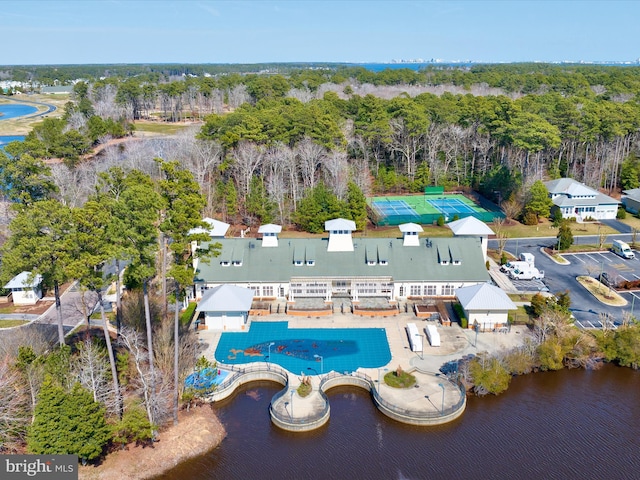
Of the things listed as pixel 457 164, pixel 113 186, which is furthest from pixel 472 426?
pixel 457 164

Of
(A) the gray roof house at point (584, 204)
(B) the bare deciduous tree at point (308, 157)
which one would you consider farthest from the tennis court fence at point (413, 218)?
(B) the bare deciduous tree at point (308, 157)

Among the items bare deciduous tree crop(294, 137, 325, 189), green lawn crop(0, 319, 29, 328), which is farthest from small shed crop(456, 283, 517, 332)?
green lawn crop(0, 319, 29, 328)

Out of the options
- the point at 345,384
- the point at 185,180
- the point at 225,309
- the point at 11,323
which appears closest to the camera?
the point at 185,180

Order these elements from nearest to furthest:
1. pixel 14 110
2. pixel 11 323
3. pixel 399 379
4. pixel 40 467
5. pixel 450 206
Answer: pixel 40 467 < pixel 399 379 < pixel 11 323 < pixel 450 206 < pixel 14 110

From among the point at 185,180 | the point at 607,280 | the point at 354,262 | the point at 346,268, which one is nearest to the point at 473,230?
the point at 354,262

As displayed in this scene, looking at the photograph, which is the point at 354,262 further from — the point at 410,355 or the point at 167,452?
the point at 167,452

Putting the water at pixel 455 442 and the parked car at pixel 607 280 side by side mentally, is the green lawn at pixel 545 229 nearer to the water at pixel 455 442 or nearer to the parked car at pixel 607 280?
the parked car at pixel 607 280
